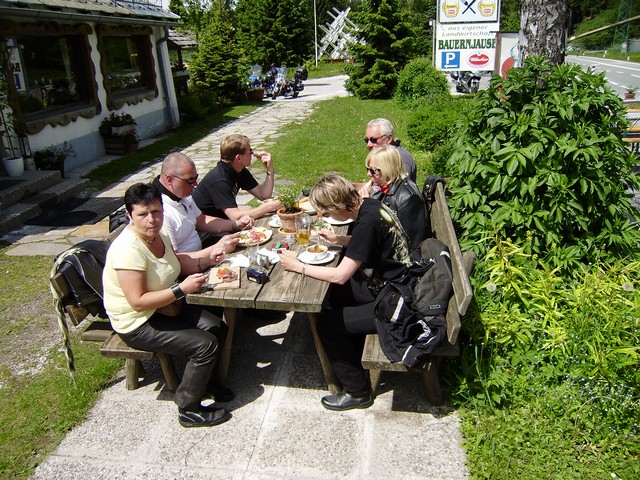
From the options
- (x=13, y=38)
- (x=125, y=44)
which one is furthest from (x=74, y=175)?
(x=125, y=44)

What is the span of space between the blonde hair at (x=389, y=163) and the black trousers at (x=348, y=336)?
99 cm

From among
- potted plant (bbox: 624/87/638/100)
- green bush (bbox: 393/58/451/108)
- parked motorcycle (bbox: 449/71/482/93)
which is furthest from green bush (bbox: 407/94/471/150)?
parked motorcycle (bbox: 449/71/482/93)

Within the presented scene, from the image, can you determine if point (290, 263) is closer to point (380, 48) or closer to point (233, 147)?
point (233, 147)

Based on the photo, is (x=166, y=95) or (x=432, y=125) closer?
(x=432, y=125)

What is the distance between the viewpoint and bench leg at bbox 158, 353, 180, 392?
11.4ft

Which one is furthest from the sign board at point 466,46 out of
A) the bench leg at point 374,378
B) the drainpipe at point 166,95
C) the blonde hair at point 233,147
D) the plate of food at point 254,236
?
the bench leg at point 374,378

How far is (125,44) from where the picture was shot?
517 inches

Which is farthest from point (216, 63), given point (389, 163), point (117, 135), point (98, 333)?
point (98, 333)

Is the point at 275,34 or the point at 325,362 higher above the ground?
the point at 275,34

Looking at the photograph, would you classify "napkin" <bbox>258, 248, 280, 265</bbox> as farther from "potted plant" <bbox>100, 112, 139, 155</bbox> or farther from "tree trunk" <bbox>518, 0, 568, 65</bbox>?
"potted plant" <bbox>100, 112, 139, 155</bbox>

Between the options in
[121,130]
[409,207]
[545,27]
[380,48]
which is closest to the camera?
[409,207]

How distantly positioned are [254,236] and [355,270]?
115 centimetres

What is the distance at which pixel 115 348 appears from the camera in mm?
3344

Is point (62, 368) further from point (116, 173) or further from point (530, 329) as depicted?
point (116, 173)
